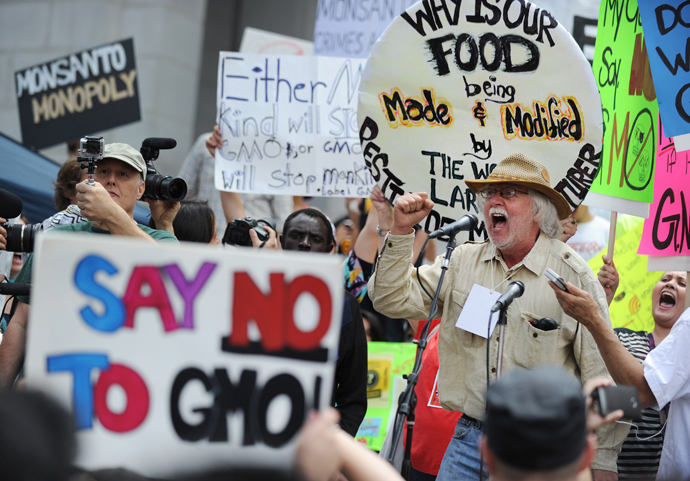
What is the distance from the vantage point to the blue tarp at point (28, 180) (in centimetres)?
547

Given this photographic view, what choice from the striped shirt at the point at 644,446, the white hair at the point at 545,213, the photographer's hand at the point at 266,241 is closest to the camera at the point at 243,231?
the photographer's hand at the point at 266,241

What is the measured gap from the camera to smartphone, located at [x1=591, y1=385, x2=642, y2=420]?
2.10m

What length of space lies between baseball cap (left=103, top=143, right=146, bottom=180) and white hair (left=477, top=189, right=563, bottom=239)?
172 cm

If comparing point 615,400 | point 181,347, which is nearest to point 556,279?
point 615,400

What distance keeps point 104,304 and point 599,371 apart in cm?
204

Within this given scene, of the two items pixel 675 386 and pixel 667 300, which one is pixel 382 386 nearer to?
pixel 667 300

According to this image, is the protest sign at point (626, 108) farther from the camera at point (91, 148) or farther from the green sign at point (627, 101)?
the camera at point (91, 148)

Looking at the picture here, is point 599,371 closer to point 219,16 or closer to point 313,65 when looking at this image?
point 313,65

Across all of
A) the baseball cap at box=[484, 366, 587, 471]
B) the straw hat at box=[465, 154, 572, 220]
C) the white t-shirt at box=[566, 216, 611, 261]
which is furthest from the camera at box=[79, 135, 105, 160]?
the white t-shirt at box=[566, 216, 611, 261]

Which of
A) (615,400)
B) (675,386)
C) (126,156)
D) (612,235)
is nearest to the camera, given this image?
(615,400)

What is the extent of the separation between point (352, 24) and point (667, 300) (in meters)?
3.79

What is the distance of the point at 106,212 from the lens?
128 inches

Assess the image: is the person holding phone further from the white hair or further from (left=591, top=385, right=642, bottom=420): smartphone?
(left=591, top=385, right=642, bottom=420): smartphone

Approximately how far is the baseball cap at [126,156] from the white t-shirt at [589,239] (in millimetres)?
3106
